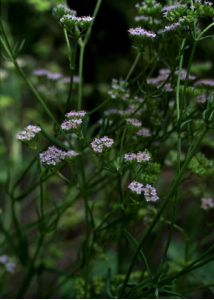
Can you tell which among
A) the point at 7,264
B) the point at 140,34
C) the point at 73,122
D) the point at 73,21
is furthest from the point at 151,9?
the point at 7,264

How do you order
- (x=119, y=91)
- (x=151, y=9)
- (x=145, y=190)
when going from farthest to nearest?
(x=119, y=91)
(x=151, y=9)
(x=145, y=190)

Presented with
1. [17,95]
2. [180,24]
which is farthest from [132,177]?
[17,95]

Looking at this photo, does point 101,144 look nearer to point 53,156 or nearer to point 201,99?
point 53,156

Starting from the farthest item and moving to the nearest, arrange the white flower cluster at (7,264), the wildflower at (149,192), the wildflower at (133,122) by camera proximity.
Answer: the white flower cluster at (7,264) < the wildflower at (133,122) < the wildflower at (149,192)

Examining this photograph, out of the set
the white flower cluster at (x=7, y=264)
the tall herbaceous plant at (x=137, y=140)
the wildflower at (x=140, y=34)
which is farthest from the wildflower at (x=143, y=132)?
the white flower cluster at (x=7, y=264)

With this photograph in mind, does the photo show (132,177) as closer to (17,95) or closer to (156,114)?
(156,114)

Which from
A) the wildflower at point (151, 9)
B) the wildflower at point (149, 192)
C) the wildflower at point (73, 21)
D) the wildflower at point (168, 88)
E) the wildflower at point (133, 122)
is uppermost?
the wildflower at point (151, 9)

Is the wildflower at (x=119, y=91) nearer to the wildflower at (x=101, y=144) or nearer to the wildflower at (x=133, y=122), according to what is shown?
the wildflower at (x=133, y=122)

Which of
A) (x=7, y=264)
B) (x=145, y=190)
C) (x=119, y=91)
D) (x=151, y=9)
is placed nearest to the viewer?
(x=145, y=190)

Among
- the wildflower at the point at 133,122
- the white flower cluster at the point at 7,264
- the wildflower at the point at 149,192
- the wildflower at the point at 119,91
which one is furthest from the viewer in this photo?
the white flower cluster at the point at 7,264
